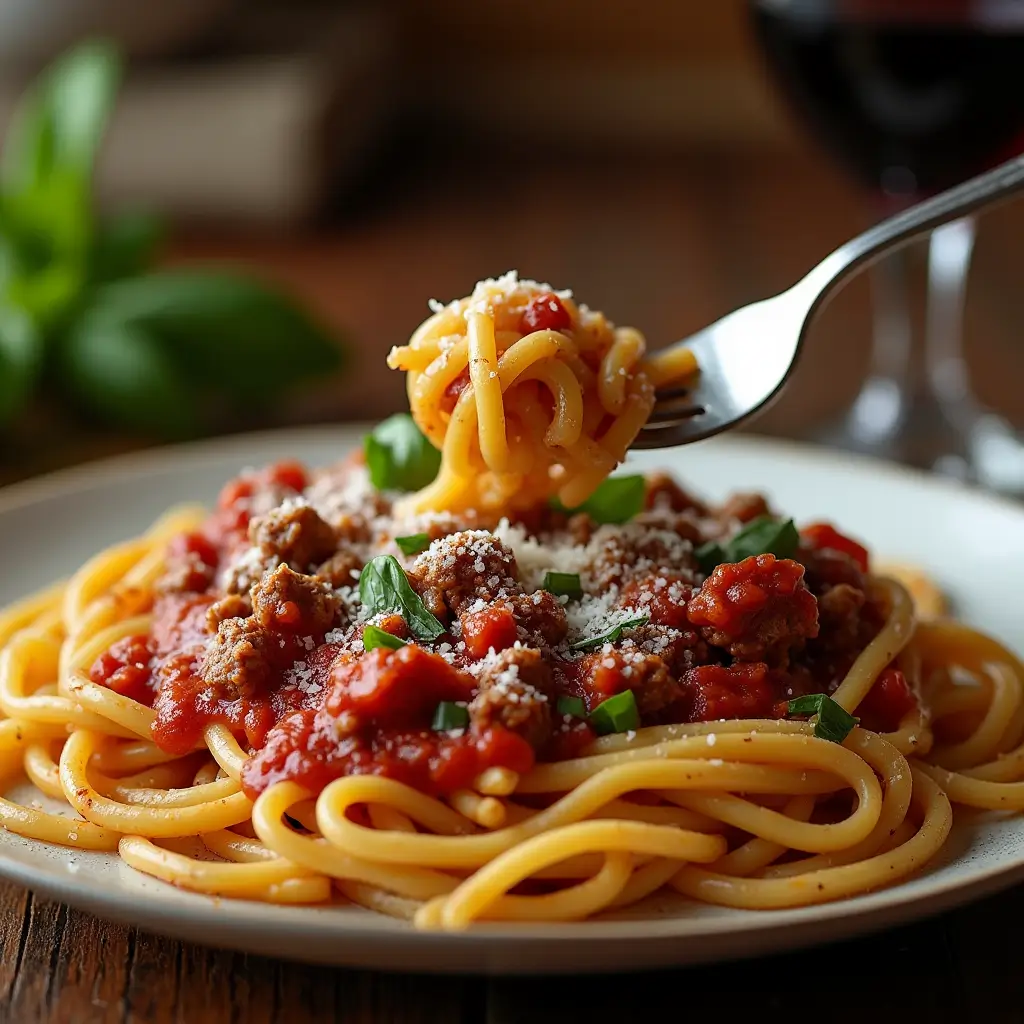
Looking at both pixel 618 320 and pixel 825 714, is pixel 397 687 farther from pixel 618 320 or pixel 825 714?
pixel 618 320

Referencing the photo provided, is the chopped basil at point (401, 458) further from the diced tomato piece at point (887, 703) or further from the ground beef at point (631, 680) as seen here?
the diced tomato piece at point (887, 703)

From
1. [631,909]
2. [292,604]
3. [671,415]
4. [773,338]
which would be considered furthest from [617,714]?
[773,338]

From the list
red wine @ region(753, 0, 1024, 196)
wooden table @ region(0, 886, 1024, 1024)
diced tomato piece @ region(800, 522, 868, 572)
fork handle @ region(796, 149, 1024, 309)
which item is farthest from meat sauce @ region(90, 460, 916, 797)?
red wine @ region(753, 0, 1024, 196)

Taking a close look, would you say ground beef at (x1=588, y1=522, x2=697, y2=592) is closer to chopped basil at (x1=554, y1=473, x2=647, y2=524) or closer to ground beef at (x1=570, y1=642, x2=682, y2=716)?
chopped basil at (x1=554, y1=473, x2=647, y2=524)

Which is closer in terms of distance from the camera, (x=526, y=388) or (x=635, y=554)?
(x=526, y=388)

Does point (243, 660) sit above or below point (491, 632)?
below

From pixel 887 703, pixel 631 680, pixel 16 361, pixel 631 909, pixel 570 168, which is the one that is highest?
pixel 631 680

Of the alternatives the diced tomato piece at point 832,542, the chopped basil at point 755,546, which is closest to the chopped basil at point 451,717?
the chopped basil at point 755,546
